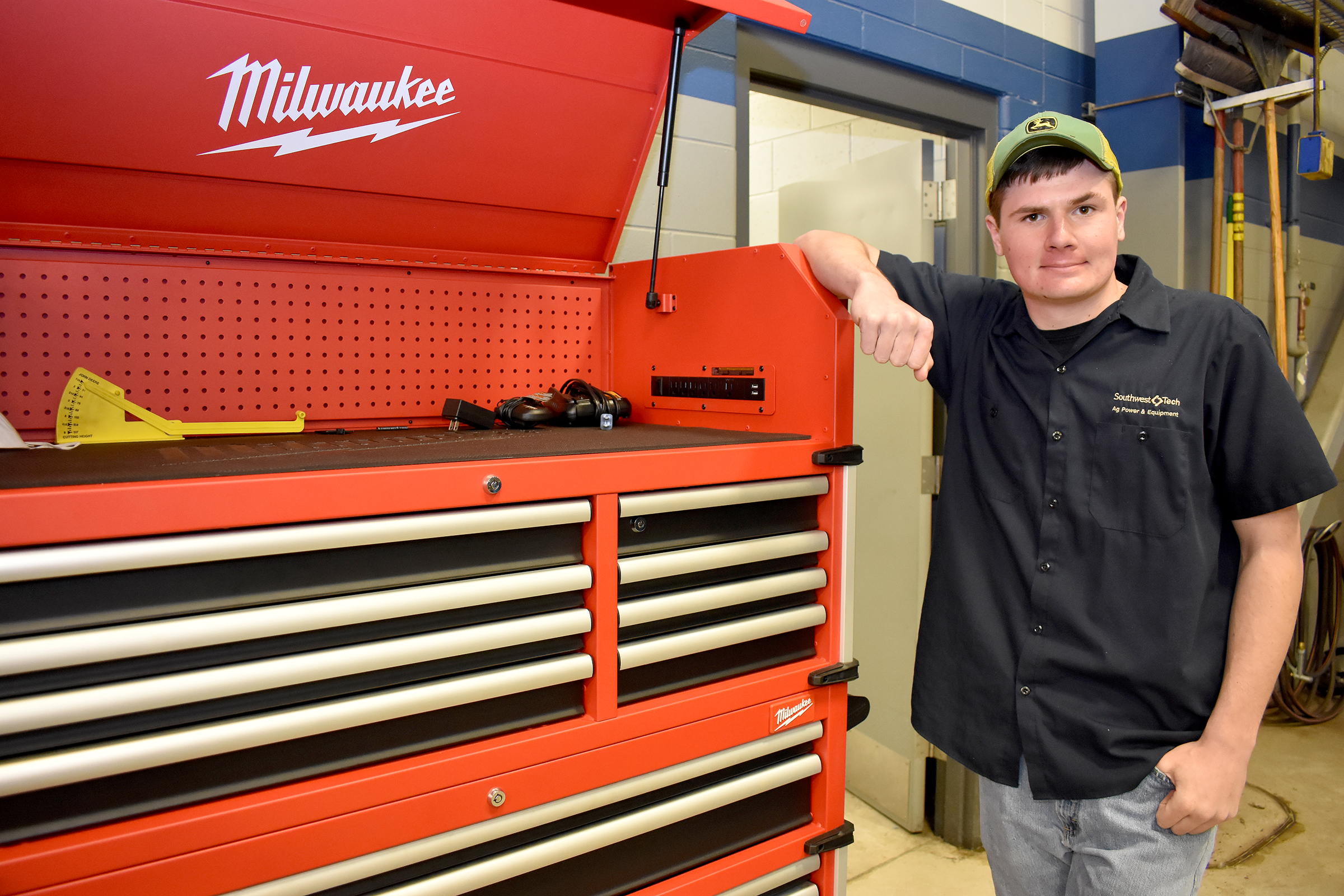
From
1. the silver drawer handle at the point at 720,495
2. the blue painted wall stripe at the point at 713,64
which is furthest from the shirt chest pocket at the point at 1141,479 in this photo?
the blue painted wall stripe at the point at 713,64

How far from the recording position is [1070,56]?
2760mm

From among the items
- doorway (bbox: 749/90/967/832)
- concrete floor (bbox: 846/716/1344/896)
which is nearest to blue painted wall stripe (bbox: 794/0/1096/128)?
doorway (bbox: 749/90/967/832)

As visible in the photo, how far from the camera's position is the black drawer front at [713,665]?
43.6 inches

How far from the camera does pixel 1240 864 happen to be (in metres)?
2.39

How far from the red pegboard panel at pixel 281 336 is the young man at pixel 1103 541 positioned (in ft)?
2.06

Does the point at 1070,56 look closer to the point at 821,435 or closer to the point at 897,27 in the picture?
the point at 897,27

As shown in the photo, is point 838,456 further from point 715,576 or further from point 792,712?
point 792,712

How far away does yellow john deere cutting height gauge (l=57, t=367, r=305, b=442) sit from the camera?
117 centimetres

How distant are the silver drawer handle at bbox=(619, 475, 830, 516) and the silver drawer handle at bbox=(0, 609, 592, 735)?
156mm

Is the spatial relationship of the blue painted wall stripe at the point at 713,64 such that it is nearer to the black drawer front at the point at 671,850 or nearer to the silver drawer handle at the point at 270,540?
the silver drawer handle at the point at 270,540

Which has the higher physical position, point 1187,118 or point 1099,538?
point 1187,118

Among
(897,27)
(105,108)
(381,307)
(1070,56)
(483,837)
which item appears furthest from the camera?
(1070,56)

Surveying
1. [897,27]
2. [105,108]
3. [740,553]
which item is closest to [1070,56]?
[897,27]

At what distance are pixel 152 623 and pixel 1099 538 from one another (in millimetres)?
1126
